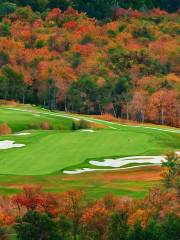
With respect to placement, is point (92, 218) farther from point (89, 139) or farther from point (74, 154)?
point (89, 139)

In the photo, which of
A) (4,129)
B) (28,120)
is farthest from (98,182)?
(28,120)

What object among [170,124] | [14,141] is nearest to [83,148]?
[14,141]

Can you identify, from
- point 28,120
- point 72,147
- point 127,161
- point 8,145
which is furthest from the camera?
point 28,120

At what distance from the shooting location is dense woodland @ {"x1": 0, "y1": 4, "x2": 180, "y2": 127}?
14488cm

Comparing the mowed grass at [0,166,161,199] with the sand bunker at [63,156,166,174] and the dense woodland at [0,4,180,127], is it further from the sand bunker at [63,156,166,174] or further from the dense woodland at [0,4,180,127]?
the dense woodland at [0,4,180,127]

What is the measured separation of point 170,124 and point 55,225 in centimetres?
8224

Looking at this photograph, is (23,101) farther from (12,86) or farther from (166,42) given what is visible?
(166,42)

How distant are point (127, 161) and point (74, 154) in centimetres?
586

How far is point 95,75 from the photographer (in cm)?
16500

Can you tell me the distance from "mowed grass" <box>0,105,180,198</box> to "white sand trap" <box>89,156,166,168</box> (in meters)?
1.52

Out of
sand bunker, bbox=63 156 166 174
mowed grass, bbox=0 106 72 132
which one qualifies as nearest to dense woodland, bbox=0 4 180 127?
mowed grass, bbox=0 106 72 132

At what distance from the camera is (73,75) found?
164 metres

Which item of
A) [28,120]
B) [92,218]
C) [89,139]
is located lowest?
[92,218]

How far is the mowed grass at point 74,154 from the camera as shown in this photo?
74.9 meters
